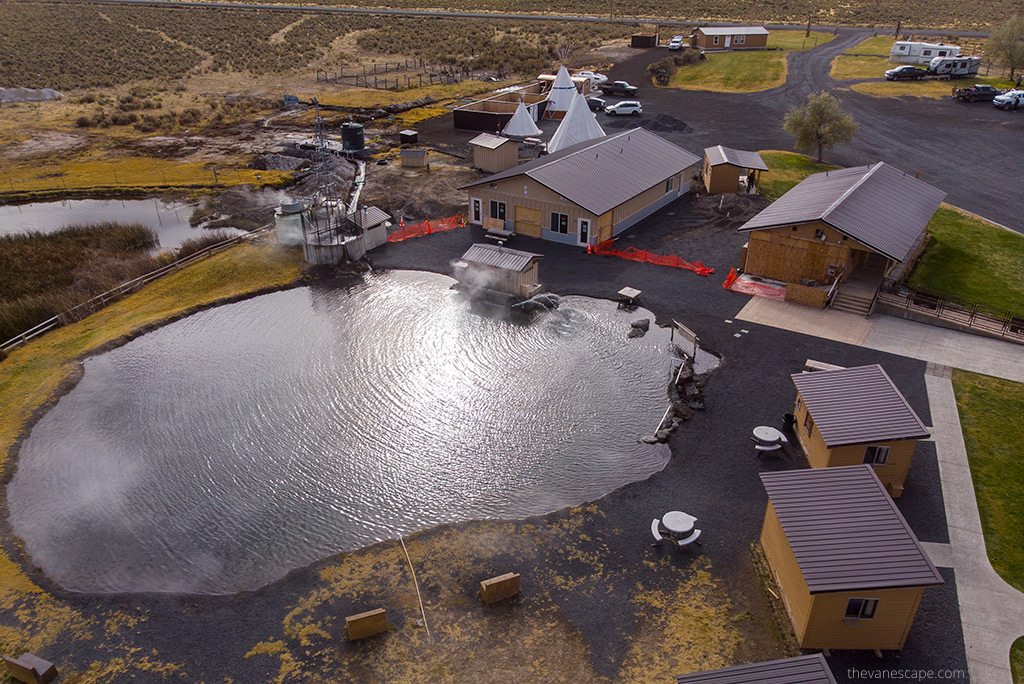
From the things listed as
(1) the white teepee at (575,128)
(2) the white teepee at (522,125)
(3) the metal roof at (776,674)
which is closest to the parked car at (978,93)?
(1) the white teepee at (575,128)

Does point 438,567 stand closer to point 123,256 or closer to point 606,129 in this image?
point 123,256

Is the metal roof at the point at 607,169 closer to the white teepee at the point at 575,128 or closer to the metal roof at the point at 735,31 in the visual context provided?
the white teepee at the point at 575,128

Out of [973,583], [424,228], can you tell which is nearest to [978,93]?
[424,228]

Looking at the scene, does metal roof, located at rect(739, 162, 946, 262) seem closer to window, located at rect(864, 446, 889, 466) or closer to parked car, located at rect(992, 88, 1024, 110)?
window, located at rect(864, 446, 889, 466)

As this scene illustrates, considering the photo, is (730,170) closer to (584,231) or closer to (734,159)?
(734,159)

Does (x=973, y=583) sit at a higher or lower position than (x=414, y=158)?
lower

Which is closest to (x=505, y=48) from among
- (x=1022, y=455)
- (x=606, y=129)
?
(x=606, y=129)

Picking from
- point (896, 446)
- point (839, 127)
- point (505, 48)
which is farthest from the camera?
point (505, 48)
